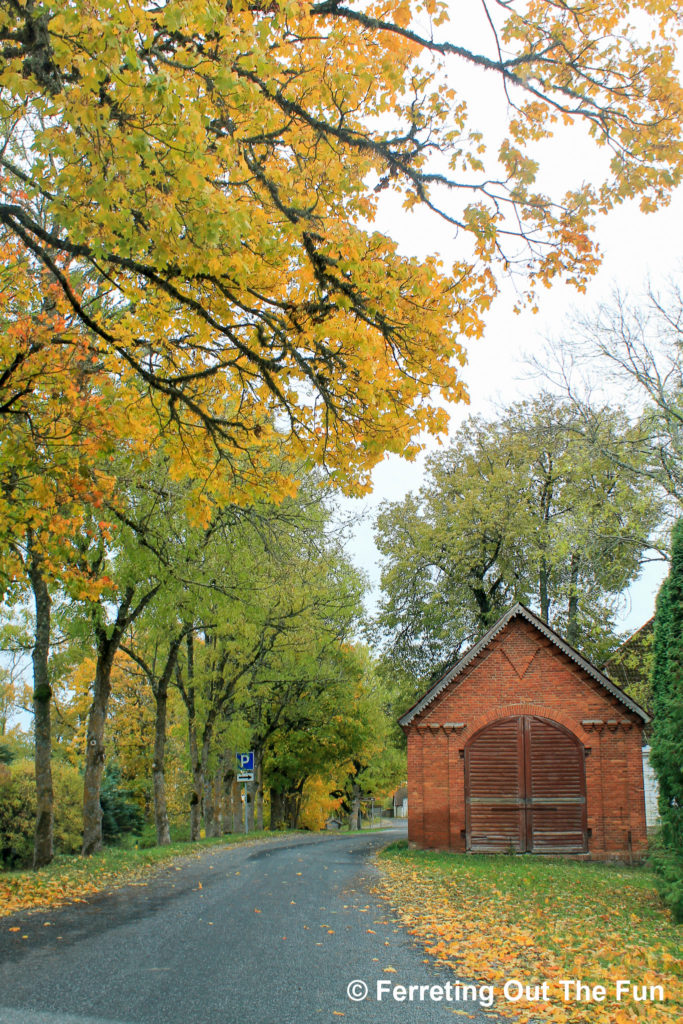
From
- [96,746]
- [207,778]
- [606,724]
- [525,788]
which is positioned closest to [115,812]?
[207,778]

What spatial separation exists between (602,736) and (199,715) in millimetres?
14683

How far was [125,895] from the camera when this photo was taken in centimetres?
1207

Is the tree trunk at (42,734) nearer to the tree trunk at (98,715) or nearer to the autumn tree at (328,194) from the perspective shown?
the tree trunk at (98,715)

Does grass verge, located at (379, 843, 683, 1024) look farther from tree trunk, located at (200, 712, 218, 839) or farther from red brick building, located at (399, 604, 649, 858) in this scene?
tree trunk, located at (200, 712, 218, 839)

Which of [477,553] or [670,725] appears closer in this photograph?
[670,725]

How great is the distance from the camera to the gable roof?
21750 millimetres

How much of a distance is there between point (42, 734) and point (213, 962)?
1097cm

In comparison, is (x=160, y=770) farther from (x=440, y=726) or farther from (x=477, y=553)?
(x=477, y=553)

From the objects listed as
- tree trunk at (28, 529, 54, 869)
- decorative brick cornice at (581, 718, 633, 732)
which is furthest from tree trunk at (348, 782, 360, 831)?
tree trunk at (28, 529, 54, 869)

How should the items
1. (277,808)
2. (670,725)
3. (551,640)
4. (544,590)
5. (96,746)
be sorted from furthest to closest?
(277,808) < (544,590) < (551,640) < (96,746) < (670,725)

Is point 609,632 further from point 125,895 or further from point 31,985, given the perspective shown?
point 31,985

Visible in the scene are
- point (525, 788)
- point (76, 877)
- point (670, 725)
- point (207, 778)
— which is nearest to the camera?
point (670, 725)

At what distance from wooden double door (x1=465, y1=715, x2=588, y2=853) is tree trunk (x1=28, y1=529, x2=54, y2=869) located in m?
11.5

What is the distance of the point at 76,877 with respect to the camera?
45.3 ft
